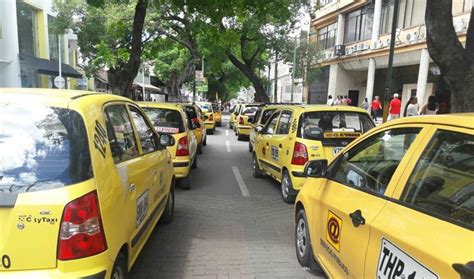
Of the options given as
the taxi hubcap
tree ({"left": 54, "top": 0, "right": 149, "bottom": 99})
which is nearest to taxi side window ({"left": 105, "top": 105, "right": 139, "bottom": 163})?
the taxi hubcap

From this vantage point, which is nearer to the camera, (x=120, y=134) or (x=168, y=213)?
(x=120, y=134)

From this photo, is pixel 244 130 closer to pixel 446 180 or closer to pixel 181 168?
pixel 181 168

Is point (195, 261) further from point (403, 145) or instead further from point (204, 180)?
point (204, 180)

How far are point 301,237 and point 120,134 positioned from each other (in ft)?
7.12

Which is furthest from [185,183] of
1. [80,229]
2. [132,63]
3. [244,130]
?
[244,130]

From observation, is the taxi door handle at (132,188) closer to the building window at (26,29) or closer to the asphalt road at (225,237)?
the asphalt road at (225,237)

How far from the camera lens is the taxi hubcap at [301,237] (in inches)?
Result: 162

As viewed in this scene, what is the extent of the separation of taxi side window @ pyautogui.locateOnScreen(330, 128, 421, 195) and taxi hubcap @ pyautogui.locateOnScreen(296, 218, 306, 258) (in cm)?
88

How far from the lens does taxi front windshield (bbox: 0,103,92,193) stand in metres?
2.40

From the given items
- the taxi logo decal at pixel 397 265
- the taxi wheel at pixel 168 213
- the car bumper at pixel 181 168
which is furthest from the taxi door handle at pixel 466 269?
the car bumper at pixel 181 168

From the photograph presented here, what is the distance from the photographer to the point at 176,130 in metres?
7.39

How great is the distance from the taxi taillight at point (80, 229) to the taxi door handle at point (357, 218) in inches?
66.3

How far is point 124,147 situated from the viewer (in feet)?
11.2

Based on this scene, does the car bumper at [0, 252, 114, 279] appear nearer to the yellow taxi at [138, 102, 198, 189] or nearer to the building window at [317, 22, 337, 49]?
the yellow taxi at [138, 102, 198, 189]
